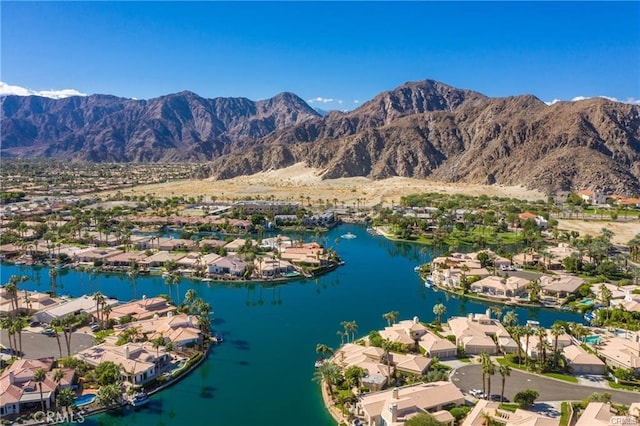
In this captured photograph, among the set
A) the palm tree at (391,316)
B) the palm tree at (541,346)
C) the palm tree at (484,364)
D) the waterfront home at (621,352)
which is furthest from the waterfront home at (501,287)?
the palm tree at (484,364)

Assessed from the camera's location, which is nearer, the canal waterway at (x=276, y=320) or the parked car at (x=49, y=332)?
the canal waterway at (x=276, y=320)

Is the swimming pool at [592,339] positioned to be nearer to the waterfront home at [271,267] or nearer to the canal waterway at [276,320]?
the canal waterway at [276,320]

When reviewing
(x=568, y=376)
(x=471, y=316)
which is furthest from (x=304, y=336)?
(x=568, y=376)

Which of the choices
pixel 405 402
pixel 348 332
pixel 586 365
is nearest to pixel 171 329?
pixel 348 332

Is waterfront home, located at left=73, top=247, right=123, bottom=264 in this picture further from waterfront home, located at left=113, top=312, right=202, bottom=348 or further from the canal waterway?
waterfront home, located at left=113, top=312, right=202, bottom=348

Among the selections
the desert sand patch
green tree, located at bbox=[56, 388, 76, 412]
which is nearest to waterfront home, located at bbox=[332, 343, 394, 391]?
green tree, located at bbox=[56, 388, 76, 412]

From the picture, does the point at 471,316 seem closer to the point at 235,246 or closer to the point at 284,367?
the point at 284,367
